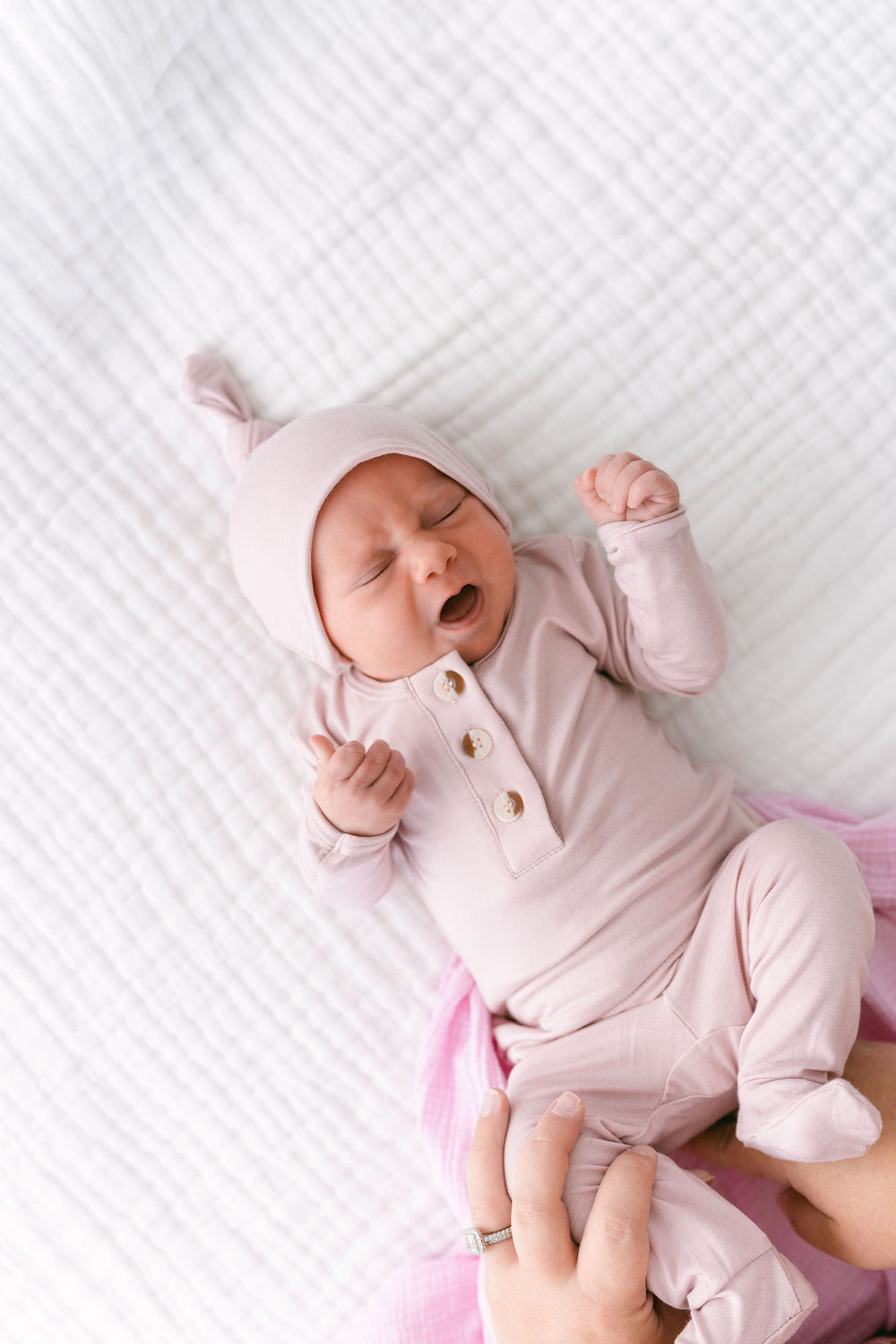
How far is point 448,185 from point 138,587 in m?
0.72

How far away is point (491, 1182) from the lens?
44.8 inches

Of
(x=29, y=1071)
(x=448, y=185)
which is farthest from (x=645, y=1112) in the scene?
(x=448, y=185)

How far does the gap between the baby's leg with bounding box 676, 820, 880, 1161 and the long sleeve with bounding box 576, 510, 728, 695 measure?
223mm

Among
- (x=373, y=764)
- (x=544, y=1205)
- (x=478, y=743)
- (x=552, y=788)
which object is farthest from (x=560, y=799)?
(x=544, y=1205)

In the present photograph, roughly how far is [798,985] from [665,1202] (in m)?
0.27

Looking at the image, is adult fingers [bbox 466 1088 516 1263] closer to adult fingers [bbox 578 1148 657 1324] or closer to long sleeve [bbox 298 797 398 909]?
Answer: adult fingers [bbox 578 1148 657 1324]

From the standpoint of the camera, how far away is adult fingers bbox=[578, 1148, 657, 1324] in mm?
993

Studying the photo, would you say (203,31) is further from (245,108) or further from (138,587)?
(138,587)

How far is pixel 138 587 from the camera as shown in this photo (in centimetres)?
141

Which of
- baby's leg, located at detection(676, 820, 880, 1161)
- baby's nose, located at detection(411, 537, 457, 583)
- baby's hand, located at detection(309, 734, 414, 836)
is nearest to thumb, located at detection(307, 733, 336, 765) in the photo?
baby's hand, located at detection(309, 734, 414, 836)

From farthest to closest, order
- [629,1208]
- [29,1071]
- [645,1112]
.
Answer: [29,1071] → [645,1112] → [629,1208]

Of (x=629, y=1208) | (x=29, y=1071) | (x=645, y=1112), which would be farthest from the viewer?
(x=29, y=1071)

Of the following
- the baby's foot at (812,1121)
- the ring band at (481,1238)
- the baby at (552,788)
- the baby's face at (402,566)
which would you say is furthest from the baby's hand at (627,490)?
the ring band at (481,1238)

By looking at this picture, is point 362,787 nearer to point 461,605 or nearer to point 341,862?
point 341,862
